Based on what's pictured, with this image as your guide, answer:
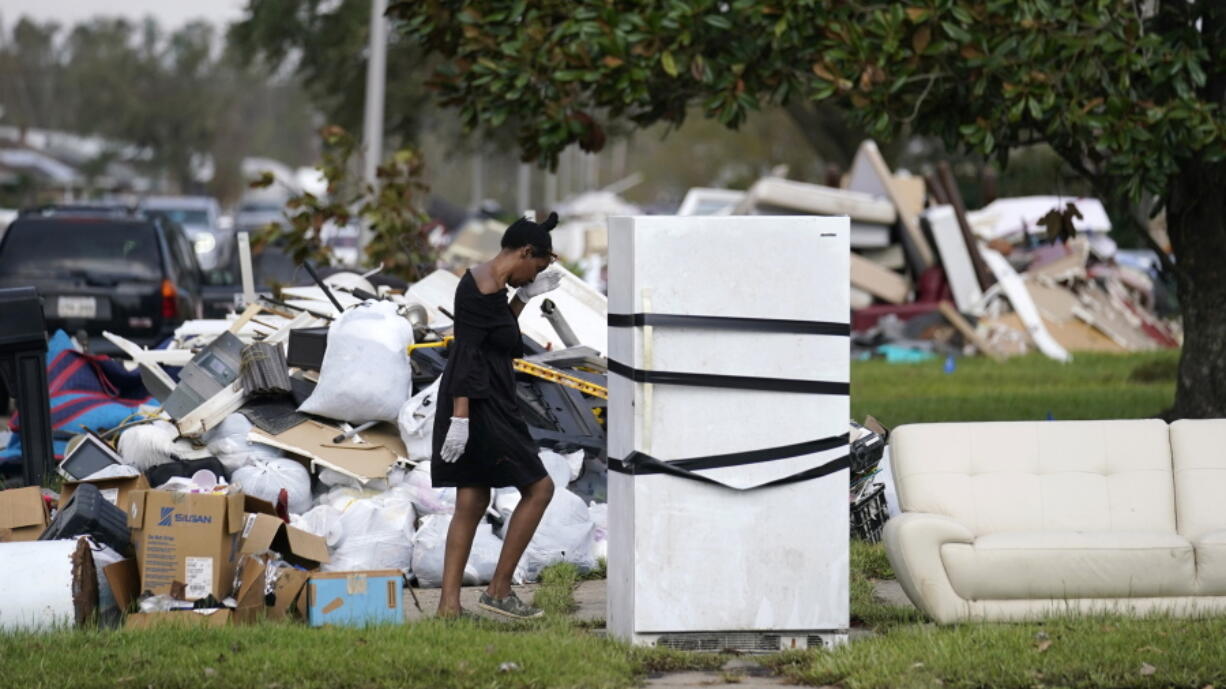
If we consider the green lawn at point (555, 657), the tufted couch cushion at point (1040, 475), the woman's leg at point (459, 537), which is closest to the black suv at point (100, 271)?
the woman's leg at point (459, 537)

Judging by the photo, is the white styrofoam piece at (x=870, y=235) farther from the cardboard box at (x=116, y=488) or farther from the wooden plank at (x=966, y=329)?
the cardboard box at (x=116, y=488)

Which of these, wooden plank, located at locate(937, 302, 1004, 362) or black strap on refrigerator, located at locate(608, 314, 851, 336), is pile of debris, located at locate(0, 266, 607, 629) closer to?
black strap on refrigerator, located at locate(608, 314, 851, 336)

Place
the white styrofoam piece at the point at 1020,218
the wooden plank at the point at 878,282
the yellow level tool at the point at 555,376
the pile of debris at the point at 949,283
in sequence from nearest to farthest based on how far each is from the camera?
the yellow level tool at the point at 555,376
the pile of debris at the point at 949,283
the wooden plank at the point at 878,282
the white styrofoam piece at the point at 1020,218

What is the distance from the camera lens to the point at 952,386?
720 inches

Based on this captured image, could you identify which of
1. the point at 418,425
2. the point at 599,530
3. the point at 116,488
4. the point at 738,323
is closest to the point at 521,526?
the point at 738,323

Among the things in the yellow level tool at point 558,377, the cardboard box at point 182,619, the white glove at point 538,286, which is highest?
the white glove at point 538,286

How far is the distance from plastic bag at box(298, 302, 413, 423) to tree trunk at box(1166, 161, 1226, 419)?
18.9ft

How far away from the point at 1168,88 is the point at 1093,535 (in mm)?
5231

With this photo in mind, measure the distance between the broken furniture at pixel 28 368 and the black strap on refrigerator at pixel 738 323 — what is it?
15.2 ft

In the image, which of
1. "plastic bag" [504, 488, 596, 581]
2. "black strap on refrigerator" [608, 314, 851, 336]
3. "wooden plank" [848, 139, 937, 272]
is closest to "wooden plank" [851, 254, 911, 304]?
"wooden plank" [848, 139, 937, 272]

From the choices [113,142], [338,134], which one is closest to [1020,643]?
[338,134]

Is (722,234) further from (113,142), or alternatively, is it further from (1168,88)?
(113,142)

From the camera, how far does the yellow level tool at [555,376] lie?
10188mm

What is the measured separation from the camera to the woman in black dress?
732 cm
